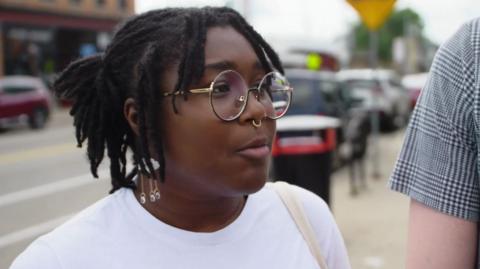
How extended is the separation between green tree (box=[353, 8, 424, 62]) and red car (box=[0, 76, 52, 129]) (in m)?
82.9

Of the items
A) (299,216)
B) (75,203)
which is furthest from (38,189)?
(299,216)

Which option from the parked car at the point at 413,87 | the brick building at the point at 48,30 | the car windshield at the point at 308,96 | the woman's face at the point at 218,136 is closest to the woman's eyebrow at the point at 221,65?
the woman's face at the point at 218,136

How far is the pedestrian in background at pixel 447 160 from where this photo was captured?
1.28 m

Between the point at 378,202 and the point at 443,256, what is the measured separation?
7.26 meters

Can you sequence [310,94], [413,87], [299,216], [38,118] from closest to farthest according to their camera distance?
[299,216], [310,94], [38,118], [413,87]

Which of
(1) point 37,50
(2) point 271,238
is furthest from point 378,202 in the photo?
(1) point 37,50

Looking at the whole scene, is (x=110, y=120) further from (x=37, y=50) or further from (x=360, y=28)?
(x=360, y=28)

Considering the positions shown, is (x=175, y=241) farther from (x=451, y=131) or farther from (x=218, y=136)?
(x=451, y=131)

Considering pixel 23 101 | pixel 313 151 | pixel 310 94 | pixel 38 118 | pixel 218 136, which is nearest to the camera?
pixel 218 136

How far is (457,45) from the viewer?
1.30 meters

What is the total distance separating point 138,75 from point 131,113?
129 millimetres

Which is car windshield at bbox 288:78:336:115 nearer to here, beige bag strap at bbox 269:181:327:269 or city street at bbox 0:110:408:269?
city street at bbox 0:110:408:269

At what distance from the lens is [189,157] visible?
61.9 inches

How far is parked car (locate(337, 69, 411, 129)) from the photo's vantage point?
1744 cm
